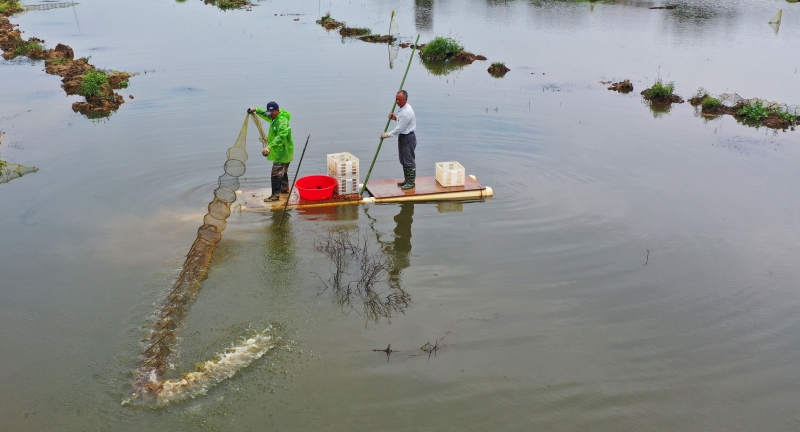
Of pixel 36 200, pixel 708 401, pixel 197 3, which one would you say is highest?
pixel 197 3

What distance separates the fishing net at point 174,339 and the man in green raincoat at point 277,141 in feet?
2.76

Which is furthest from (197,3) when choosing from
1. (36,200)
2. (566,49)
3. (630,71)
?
(36,200)

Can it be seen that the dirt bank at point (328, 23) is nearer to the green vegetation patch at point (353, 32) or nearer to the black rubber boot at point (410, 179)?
the green vegetation patch at point (353, 32)

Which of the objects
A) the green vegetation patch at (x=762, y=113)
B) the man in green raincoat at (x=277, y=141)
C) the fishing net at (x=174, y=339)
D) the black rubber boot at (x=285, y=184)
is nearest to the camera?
the fishing net at (x=174, y=339)

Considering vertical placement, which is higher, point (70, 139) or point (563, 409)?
point (70, 139)

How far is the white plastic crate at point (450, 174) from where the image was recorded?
10398 millimetres

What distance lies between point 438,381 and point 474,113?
31.3ft

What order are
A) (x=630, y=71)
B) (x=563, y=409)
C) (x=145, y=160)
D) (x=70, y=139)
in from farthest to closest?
1. (x=630, y=71)
2. (x=70, y=139)
3. (x=145, y=160)
4. (x=563, y=409)

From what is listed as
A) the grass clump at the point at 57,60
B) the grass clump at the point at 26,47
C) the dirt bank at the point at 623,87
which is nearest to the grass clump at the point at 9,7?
the grass clump at the point at 26,47

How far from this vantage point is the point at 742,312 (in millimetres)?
7578

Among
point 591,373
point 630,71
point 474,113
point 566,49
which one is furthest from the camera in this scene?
point 566,49

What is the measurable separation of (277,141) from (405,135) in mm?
1877

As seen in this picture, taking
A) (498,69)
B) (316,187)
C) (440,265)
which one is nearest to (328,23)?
(498,69)

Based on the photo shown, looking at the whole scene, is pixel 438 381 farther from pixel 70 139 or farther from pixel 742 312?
pixel 70 139
